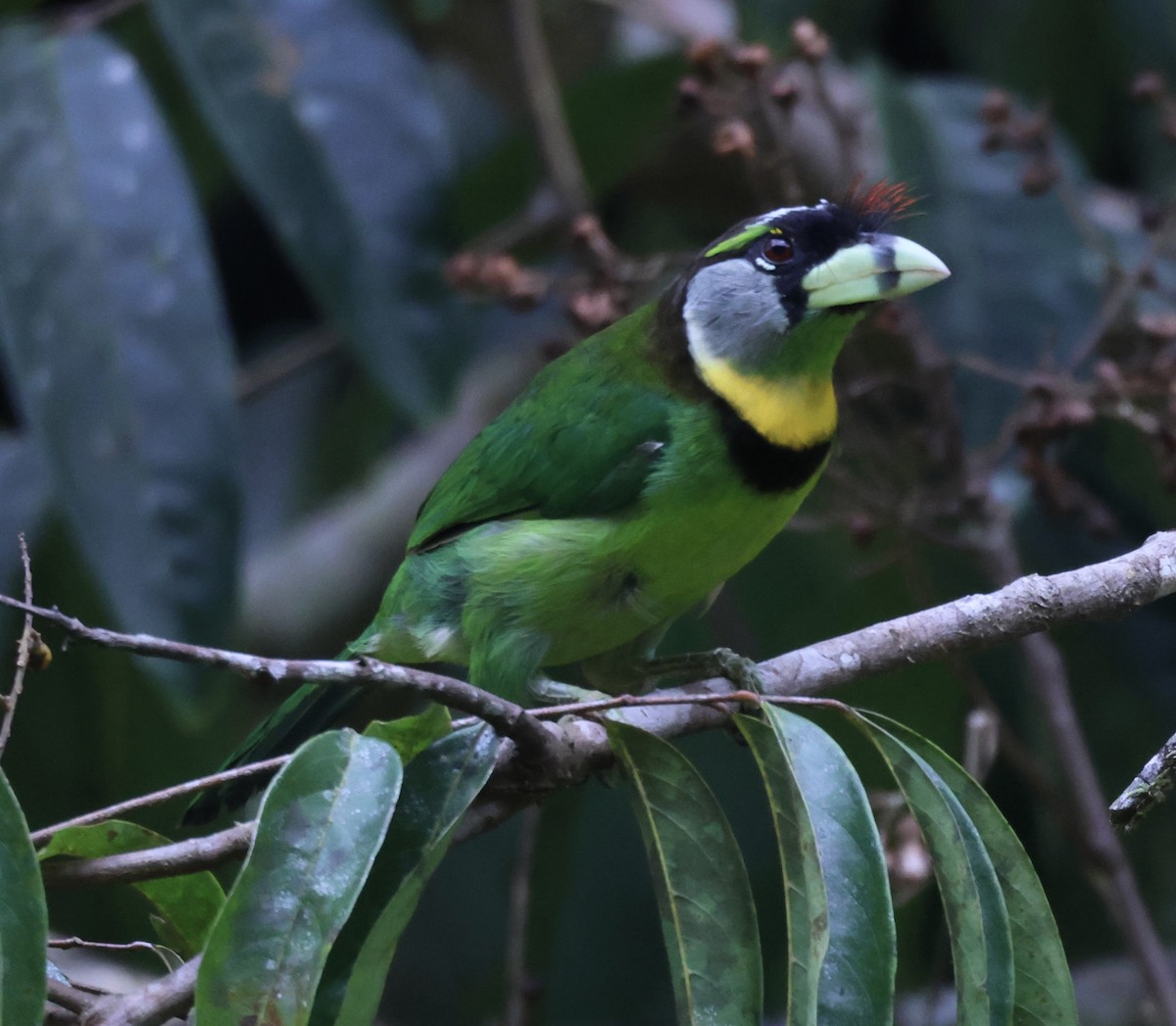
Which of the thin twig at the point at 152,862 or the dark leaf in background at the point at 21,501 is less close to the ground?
the thin twig at the point at 152,862

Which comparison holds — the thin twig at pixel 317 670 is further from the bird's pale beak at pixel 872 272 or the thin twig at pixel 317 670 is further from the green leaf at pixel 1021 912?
the bird's pale beak at pixel 872 272

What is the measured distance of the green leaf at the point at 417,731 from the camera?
1.38 meters

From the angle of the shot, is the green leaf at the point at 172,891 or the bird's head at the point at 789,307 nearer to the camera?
the green leaf at the point at 172,891

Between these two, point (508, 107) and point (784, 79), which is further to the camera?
point (508, 107)

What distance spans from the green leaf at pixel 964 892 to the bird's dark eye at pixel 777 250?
3.40ft

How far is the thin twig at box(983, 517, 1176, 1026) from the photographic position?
244 centimetres

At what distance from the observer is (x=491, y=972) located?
3662 mm

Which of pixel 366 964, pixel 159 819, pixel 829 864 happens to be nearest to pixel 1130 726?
pixel 159 819

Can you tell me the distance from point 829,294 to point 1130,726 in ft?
5.72

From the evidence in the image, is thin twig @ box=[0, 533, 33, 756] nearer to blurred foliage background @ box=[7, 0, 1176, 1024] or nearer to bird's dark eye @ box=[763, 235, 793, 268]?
blurred foliage background @ box=[7, 0, 1176, 1024]

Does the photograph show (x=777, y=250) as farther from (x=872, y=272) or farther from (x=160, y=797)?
(x=160, y=797)

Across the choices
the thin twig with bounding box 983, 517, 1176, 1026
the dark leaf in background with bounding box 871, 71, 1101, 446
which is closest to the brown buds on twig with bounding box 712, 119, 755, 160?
the dark leaf in background with bounding box 871, 71, 1101, 446

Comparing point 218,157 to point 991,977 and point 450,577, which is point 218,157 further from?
point 991,977

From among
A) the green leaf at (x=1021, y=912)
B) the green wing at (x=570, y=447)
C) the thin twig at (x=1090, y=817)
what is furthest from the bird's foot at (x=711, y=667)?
the thin twig at (x=1090, y=817)
